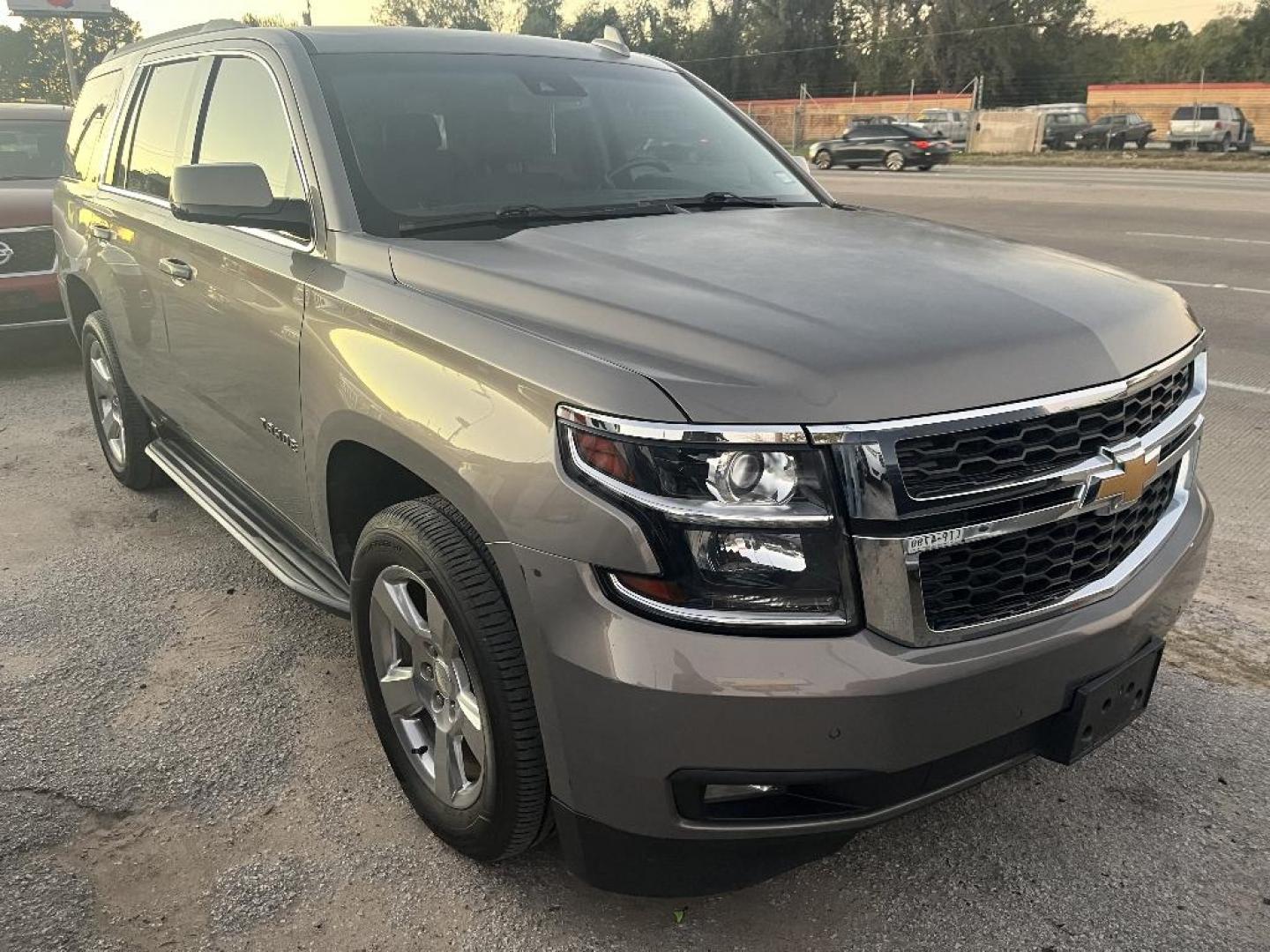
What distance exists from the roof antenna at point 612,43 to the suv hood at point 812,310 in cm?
151

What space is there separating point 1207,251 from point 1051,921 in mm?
11250

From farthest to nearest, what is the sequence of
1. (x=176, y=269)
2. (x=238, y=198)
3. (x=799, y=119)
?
(x=799, y=119)
(x=176, y=269)
(x=238, y=198)

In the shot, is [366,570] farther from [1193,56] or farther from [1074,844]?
[1193,56]

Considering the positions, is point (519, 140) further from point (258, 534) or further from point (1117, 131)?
point (1117, 131)

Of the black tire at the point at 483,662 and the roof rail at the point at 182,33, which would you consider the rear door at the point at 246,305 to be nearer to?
the roof rail at the point at 182,33

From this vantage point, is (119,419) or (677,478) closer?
(677,478)

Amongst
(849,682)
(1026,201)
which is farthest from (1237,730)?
(1026,201)

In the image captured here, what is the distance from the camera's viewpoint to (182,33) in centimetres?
407

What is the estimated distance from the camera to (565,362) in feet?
6.53

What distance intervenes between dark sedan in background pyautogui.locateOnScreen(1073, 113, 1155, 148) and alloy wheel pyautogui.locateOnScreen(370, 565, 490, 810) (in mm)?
43589

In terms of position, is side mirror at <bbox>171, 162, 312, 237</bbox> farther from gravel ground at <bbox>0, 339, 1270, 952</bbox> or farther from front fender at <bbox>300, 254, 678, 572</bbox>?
gravel ground at <bbox>0, 339, 1270, 952</bbox>

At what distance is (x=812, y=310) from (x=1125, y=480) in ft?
2.30

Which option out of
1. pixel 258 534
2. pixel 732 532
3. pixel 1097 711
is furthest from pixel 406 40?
pixel 1097 711

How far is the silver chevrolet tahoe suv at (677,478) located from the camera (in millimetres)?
1846
